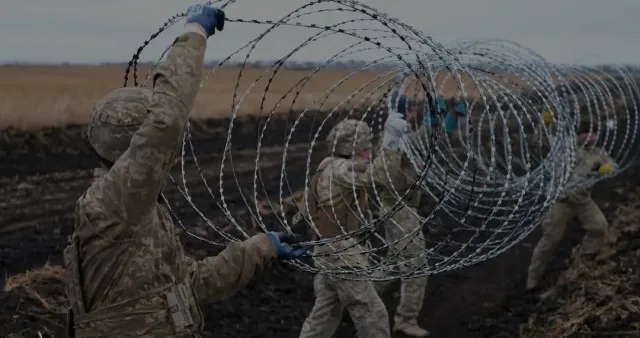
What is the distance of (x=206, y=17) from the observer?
3287 millimetres

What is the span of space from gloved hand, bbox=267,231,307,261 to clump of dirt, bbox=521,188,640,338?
11.9 ft

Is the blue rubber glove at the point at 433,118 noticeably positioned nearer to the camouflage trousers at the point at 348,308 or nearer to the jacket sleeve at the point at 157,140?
the camouflage trousers at the point at 348,308

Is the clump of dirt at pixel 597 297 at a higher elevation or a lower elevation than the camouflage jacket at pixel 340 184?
lower

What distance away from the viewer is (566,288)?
348 inches

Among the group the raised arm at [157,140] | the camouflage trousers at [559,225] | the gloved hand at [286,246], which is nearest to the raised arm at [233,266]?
the gloved hand at [286,246]

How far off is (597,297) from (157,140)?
6007 millimetres

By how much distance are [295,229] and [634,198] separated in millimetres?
5655

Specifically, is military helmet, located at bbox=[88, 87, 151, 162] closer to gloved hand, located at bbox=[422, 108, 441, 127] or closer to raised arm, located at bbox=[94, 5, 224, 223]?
raised arm, located at bbox=[94, 5, 224, 223]

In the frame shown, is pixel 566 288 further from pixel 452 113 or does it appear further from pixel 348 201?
pixel 348 201

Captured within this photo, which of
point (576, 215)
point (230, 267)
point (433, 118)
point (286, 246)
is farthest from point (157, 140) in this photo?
point (576, 215)

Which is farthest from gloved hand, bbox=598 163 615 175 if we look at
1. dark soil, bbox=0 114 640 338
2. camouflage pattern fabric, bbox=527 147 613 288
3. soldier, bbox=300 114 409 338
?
soldier, bbox=300 114 409 338

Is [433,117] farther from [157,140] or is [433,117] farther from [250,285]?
[250,285]

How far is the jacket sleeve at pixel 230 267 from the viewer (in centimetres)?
360

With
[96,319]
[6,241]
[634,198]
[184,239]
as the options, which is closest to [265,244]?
[96,319]
